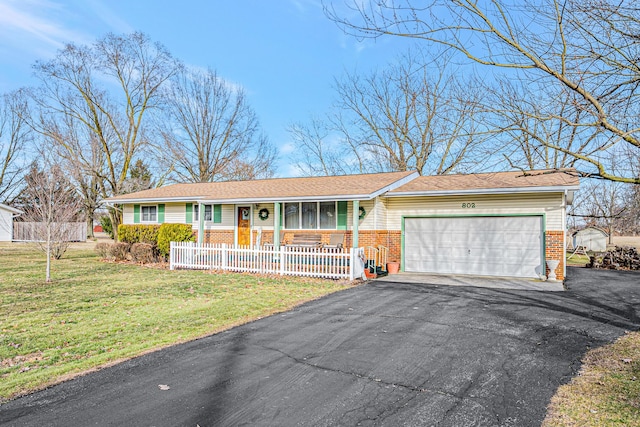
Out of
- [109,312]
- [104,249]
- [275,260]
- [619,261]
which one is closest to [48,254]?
[109,312]

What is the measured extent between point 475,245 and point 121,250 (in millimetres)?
15043

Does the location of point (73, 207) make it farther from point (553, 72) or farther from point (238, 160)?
point (238, 160)

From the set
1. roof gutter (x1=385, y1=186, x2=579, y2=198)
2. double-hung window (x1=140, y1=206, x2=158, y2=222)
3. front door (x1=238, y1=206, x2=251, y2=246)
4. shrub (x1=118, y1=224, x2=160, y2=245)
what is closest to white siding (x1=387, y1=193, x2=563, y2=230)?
roof gutter (x1=385, y1=186, x2=579, y2=198)

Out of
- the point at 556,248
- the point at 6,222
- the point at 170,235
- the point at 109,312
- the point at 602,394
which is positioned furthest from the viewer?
the point at 6,222

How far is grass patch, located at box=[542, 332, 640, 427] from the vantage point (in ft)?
11.4

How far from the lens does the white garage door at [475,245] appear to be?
515 inches

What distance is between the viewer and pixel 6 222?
120 ft

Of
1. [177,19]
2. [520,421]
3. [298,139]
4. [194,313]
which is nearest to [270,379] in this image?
[520,421]

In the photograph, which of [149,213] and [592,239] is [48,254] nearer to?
[149,213]

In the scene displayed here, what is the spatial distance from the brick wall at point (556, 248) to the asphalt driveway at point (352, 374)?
4692 millimetres

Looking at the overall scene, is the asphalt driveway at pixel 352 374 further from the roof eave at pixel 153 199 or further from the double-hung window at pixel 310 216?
the roof eave at pixel 153 199

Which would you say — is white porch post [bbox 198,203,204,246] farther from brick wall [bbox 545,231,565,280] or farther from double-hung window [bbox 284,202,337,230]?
brick wall [bbox 545,231,565,280]

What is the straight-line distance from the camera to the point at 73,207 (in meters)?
15.9

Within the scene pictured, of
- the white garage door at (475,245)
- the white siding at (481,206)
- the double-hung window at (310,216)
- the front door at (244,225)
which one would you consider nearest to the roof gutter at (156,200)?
the front door at (244,225)
